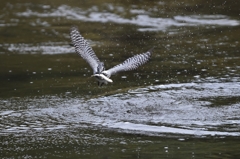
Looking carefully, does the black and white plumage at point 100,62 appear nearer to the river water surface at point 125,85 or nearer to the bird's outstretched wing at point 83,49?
the bird's outstretched wing at point 83,49

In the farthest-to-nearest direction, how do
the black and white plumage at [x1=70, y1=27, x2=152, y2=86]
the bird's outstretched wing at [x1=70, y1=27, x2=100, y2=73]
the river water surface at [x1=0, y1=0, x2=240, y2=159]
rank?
the bird's outstretched wing at [x1=70, y1=27, x2=100, y2=73] → the black and white plumage at [x1=70, y1=27, x2=152, y2=86] → the river water surface at [x1=0, y1=0, x2=240, y2=159]

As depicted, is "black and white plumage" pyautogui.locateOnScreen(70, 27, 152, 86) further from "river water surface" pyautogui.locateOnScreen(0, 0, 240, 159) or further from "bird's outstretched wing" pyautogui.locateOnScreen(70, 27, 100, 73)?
"river water surface" pyautogui.locateOnScreen(0, 0, 240, 159)

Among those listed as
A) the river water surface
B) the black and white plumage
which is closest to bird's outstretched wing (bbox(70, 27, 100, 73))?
the black and white plumage

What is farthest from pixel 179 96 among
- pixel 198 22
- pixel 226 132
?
pixel 198 22

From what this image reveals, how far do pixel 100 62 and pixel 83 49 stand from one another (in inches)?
16.8

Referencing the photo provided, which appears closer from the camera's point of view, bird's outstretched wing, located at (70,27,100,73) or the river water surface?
the river water surface

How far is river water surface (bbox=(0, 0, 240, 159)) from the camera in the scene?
6762 mm

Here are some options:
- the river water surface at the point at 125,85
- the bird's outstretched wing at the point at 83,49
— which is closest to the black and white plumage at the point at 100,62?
the bird's outstretched wing at the point at 83,49

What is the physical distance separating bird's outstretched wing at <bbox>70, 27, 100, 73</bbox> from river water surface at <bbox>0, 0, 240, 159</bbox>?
709 millimetres

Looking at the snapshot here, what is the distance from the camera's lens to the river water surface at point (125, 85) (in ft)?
22.2

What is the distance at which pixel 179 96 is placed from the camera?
8.58 meters

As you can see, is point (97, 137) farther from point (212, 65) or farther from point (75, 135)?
point (212, 65)

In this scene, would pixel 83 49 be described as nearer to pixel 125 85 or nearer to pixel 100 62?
pixel 100 62

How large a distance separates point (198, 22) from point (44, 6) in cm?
505
